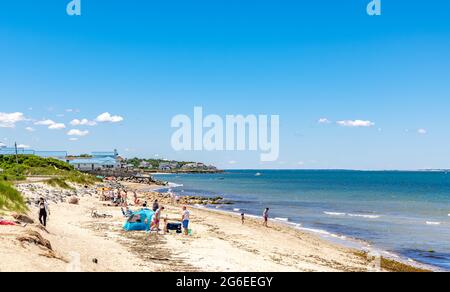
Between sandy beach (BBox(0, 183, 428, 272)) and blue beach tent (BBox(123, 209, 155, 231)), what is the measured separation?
1.77ft

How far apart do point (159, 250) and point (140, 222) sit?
19.4 ft

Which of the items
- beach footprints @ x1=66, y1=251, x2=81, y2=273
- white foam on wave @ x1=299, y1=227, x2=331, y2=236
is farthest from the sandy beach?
white foam on wave @ x1=299, y1=227, x2=331, y2=236

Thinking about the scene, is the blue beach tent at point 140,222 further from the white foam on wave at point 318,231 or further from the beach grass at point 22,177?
the white foam on wave at point 318,231

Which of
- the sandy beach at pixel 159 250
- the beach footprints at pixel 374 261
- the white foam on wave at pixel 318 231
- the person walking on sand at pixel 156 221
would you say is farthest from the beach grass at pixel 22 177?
the white foam on wave at pixel 318 231

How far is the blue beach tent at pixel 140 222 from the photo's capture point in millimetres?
22969

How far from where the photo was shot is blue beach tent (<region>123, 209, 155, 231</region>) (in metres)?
23.0

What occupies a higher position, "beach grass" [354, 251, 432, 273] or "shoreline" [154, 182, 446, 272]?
"beach grass" [354, 251, 432, 273]

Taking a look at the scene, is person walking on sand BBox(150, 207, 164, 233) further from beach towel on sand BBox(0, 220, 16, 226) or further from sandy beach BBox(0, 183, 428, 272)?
beach towel on sand BBox(0, 220, 16, 226)

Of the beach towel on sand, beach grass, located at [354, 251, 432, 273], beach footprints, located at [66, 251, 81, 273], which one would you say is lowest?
beach grass, located at [354, 251, 432, 273]

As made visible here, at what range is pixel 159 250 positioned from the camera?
17.6 m

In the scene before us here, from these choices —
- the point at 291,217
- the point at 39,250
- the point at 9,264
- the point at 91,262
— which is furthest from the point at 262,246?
the point at 291,217

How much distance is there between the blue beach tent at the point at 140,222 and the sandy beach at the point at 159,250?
21.3 inches
